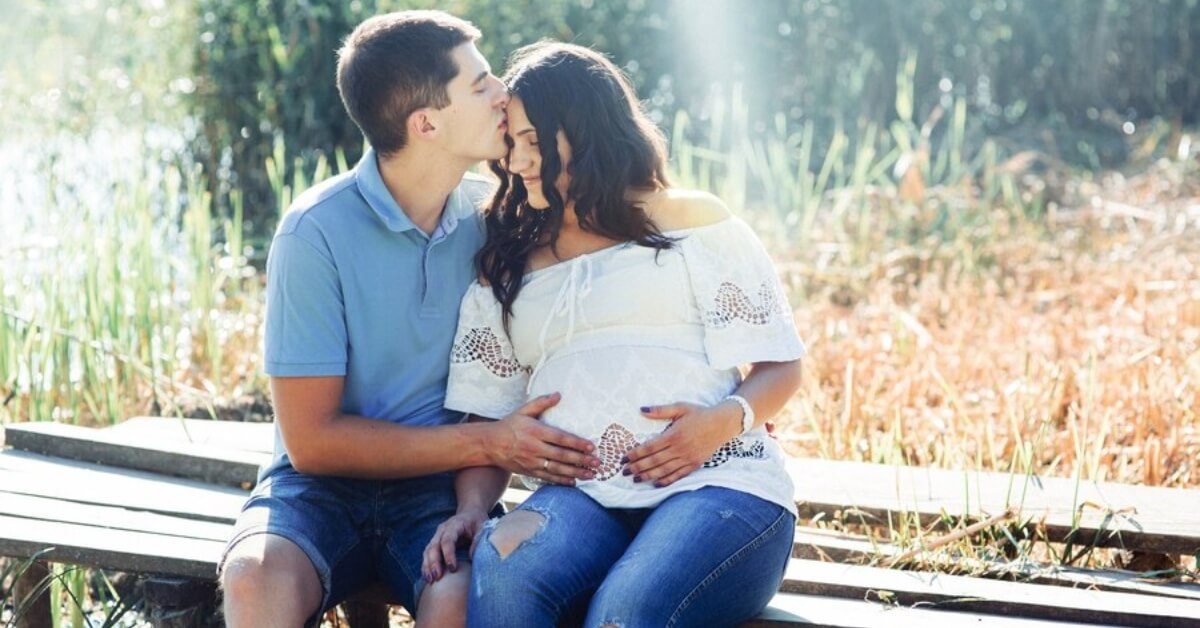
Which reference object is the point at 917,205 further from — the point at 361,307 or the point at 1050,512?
the point at 361,307

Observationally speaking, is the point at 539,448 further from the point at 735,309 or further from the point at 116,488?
the point at 116,488

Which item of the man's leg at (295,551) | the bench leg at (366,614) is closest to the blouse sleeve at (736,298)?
the man's leg at (295,551)

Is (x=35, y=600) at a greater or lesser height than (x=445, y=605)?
lesser

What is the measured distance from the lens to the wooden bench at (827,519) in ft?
8.53

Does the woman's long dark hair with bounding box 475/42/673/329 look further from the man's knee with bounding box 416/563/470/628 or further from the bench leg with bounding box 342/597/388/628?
the bench leg with bounding box 342/597/388/628

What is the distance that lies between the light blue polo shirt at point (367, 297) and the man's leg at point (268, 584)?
1.00 feet

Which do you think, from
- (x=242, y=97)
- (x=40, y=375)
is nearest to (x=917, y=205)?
(x=242, y=97)

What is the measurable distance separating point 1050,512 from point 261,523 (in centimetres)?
151

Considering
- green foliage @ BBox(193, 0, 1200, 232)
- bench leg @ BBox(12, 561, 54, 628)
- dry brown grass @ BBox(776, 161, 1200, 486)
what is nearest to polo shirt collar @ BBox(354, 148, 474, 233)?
bench leg @ BBox(12, 561, 54, 628)

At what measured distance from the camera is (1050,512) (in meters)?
2.96

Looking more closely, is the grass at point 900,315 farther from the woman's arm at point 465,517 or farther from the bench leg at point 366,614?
the woman's arm at point 465,517

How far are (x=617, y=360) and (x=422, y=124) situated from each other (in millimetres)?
576

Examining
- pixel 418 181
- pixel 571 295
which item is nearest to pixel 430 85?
pixel 418 181

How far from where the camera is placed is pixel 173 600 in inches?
109
